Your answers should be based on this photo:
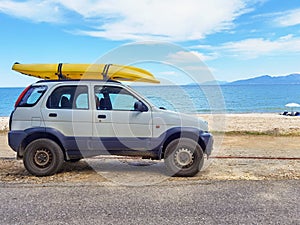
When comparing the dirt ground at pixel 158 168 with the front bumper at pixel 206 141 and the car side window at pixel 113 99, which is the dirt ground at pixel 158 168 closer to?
the front bumper at pixel 206 141

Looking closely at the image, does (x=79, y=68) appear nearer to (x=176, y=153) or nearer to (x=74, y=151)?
(x=74, y=151)

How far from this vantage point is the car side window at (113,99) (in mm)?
6883

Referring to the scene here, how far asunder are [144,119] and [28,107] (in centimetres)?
252

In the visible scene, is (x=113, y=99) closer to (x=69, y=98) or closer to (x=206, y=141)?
(x=69, y=98)

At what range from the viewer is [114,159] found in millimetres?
8914

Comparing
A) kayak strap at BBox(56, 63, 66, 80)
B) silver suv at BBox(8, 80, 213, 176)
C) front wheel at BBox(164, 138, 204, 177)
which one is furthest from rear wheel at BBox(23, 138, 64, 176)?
front wheel at BBox(164, 138, 204, 177)

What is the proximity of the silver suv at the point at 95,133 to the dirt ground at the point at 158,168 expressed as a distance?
39 cm

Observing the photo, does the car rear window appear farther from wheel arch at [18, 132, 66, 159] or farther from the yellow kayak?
wheel arch at [18, 132, 66, 159]

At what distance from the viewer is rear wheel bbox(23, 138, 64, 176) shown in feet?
21.8

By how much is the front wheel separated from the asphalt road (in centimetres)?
51

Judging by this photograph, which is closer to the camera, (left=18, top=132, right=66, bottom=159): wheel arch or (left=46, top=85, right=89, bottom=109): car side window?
(left=18, top=132, right=66, bottom=159): wheel arch

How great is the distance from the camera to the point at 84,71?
7.06 meters

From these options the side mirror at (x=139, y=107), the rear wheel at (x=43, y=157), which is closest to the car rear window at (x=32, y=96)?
the rear wheel at (x=43, y=157)

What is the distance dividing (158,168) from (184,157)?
1199mm
